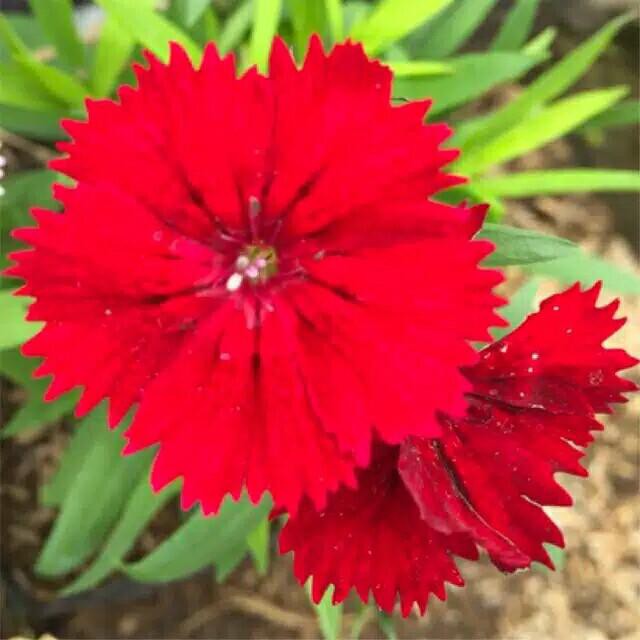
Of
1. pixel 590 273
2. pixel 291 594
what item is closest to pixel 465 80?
pixel 590 273

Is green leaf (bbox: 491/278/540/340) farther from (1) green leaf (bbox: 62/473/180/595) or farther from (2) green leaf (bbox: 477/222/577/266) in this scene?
(1) green leaf (bbox: 62/473/180/595)

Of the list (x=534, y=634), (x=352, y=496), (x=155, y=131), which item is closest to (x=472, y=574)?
(x=534, y=634)

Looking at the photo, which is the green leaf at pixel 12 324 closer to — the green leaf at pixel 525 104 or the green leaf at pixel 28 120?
the green leaf at pixel 28 120

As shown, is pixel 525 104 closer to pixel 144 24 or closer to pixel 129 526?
pixel 144 24

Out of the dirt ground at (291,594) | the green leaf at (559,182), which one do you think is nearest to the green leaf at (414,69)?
the green leaf at (559,182)

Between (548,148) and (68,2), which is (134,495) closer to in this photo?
(68,2)

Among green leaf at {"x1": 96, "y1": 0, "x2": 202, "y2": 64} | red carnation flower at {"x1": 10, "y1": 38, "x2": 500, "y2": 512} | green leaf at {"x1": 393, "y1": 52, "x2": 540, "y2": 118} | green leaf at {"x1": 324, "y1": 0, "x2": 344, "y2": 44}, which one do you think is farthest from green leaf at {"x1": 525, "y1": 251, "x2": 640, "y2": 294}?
red carnation flower at {"x1": 10, "y1": 38, "x2": 500, "y2": 512}
